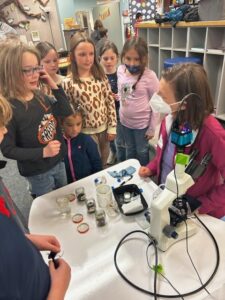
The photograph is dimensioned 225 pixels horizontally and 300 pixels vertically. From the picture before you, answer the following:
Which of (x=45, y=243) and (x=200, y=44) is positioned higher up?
(x=200, y=44)

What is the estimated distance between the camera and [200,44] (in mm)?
3037

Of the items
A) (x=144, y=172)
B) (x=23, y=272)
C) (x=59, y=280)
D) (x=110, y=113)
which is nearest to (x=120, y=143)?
(x=110, y=113)

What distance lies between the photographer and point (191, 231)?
0.85m

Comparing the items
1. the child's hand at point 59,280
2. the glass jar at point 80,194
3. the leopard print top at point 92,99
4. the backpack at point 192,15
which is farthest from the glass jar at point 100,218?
the backpack at point 192,15

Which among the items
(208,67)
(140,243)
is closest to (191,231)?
(140,243)

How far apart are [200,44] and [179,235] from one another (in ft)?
9.60

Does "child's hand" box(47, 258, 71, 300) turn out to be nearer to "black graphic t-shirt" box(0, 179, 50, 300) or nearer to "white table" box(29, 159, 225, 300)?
"black graphic t-shirt" box(0, 179, 50, 300)

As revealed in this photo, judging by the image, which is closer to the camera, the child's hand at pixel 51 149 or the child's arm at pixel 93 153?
the child's hand at pixel 51 149

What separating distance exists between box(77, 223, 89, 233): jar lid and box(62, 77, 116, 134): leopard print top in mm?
843

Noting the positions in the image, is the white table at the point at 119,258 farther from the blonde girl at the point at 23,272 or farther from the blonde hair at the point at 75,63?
the blonde hair at the point at 75,63

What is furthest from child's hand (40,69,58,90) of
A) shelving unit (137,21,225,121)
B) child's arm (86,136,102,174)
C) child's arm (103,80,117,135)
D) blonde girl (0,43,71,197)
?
shelving unit (137,21,225,121)

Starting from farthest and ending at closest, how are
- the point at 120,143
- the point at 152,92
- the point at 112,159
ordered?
the point at 112,159
the point at 120,143
the point at 152,92

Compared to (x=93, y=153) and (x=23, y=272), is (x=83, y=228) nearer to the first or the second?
(x=23, y=272)

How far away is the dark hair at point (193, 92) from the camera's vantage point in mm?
907
